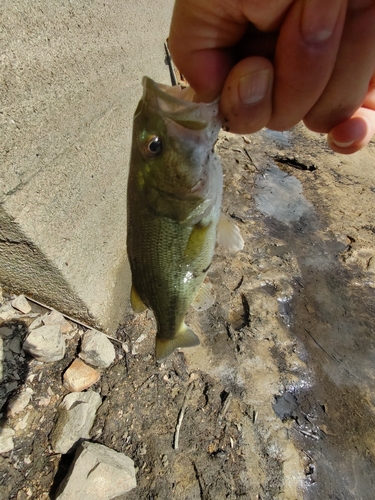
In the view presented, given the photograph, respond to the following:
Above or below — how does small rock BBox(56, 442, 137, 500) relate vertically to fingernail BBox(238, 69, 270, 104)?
below

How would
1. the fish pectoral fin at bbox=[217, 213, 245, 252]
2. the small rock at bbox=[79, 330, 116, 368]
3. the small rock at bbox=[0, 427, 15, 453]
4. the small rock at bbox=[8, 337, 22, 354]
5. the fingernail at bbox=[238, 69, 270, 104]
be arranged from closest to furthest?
the fingernail at bbox=[238, 69, 270, 104]
the fish pectoral fin at bbox=[217, 213, 245, 252]
the small rock at bbox=[0, 427, 15, 453]
the small rock at bbox=[8, 337, 22, 354]
the small rock at bbox=[79, 330, 116, 368]

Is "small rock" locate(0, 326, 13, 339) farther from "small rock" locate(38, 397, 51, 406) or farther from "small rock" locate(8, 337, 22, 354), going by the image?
"small rock" locate(38, 397, 51, 406)

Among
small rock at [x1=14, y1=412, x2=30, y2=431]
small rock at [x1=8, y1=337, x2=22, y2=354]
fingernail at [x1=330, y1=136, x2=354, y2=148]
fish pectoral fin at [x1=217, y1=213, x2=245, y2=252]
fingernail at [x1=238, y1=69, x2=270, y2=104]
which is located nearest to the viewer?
fingernail at [x1=238, y1=69, x2=270, y2=104]

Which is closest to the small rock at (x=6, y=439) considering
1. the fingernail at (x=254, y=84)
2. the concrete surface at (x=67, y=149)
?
the concrete surface at (x=67, y=149)

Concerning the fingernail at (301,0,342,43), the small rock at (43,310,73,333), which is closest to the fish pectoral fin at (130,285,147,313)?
the small rock at (43,310,73,333)

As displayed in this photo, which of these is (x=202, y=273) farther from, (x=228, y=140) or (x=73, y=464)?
(x=228, y=140)

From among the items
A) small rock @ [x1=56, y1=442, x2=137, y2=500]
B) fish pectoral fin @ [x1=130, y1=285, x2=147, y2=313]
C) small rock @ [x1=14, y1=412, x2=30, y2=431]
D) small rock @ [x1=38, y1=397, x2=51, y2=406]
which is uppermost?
fish pectoral fin @ [x1=130, y1=285, x2=147, y2=313]

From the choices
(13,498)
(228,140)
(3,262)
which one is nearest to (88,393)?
(13,498)
